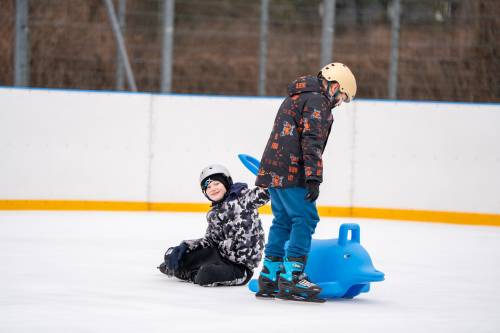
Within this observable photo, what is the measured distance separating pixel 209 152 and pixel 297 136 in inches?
203

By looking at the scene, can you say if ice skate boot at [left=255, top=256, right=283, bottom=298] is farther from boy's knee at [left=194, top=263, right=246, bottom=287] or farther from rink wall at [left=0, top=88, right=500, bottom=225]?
rink wall at [left=0, top=88, right=500, bottom=225]

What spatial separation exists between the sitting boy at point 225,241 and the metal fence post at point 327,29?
5271mm

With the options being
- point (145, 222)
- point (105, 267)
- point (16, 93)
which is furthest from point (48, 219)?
point (105, 267)

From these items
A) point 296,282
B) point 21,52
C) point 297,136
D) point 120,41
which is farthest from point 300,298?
point 120,41

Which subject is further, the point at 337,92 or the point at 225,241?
the point at 225,241

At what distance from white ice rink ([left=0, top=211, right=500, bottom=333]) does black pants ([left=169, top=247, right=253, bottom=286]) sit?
57mm

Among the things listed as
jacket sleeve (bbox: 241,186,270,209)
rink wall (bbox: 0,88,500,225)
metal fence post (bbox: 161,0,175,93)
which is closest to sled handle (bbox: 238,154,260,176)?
jacket sleeve (bbox: 241,186,270,209)

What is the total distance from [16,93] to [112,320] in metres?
5.80

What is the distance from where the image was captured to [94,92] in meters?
9.95

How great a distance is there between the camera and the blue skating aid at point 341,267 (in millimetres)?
4977

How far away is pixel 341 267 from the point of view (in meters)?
5.02

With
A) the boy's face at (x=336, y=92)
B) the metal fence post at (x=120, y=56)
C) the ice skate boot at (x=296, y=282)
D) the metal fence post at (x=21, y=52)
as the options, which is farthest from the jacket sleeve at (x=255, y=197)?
the metal fence post at (x=120, y=56)

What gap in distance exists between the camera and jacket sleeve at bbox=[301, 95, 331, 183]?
4.77 meters

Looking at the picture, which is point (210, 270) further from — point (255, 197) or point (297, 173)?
point (297, 173)
